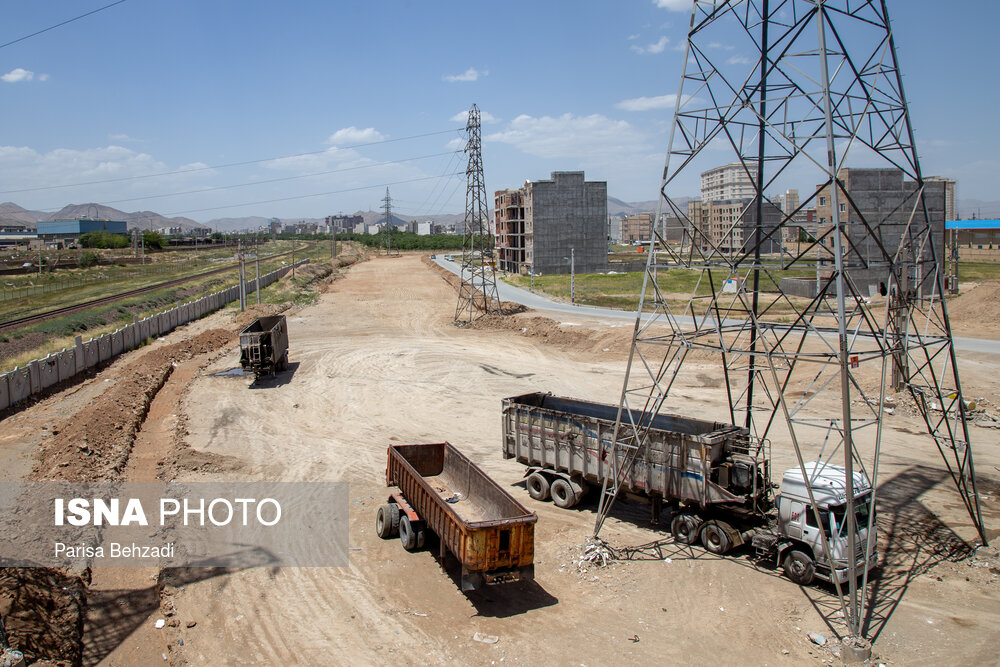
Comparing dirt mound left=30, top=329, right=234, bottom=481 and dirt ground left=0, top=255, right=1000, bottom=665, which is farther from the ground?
dirt mound left=30, top=329, right=234, bottom=481

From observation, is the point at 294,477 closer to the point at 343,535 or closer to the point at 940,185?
the point at 343,535

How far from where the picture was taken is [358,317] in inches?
2073

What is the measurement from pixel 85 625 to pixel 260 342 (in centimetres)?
2075

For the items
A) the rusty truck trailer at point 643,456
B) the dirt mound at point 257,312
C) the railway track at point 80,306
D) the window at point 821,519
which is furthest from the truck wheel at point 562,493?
the railway track at point 80,306

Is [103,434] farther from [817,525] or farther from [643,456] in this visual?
[817,525]

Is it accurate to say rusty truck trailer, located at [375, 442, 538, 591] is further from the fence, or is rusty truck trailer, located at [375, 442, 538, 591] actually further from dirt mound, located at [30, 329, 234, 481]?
the fence

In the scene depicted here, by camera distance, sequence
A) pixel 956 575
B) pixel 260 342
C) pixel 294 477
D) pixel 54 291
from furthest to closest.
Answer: pixel 54 291 → pixel 260 342 → pixel 294 477 → pixel 956 575

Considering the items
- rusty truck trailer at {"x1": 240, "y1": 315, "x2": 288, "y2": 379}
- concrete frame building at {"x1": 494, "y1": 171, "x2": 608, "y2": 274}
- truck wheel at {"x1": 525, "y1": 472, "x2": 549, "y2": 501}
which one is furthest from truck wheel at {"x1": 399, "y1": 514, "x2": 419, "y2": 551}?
concrete frame building at {"x1": 494, "y1": 171, "x2": 608, "y2": 274}

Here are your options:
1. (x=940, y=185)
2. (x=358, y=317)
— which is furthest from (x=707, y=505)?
(x=940, y=185)

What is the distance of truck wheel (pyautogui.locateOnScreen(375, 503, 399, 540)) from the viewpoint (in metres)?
15.3

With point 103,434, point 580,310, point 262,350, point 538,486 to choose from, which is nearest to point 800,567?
point 538,486

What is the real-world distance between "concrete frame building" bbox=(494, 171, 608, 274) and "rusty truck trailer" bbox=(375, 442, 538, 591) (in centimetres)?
7017

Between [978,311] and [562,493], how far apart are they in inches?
1561

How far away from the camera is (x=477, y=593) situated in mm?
13062
